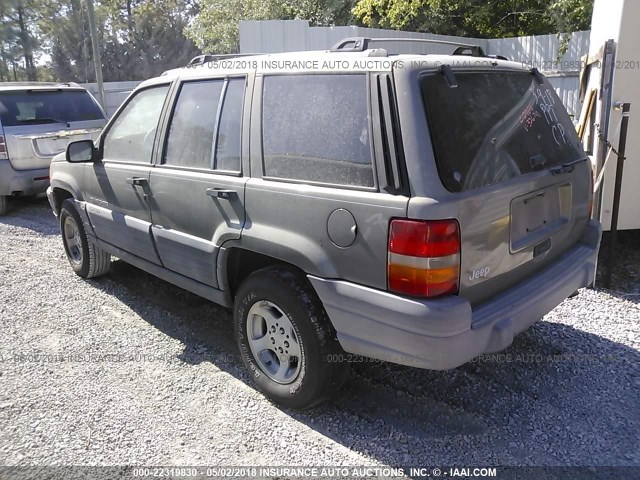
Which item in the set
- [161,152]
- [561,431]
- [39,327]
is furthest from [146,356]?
[561,431]

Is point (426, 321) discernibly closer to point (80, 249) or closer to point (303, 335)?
A: point (303, 335)

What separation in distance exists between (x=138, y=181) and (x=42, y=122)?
5.15 meters

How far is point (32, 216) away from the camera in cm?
823

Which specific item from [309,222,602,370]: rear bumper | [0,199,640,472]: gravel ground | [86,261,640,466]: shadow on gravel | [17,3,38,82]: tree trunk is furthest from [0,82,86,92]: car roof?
[17,3,38,82]: tree trunk

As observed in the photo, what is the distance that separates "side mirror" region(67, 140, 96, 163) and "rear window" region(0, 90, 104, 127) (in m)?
4.17

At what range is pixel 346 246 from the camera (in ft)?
8.55

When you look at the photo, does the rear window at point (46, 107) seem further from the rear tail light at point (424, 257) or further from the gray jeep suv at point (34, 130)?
the rear tail light at point (424, 257)

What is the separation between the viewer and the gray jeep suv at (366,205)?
→ 246 cm

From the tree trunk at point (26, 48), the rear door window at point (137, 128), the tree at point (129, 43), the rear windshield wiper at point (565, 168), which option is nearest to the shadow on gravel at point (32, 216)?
the rear door window at point (137, 128)

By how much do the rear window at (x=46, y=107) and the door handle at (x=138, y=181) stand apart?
4.96m

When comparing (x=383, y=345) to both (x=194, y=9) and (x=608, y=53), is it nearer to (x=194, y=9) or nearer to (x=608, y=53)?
(x=608, y=53)

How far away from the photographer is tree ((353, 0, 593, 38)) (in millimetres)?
13016

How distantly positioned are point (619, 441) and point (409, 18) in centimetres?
1239

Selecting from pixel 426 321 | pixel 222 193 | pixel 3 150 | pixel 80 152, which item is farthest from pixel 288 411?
pixel 3 150
